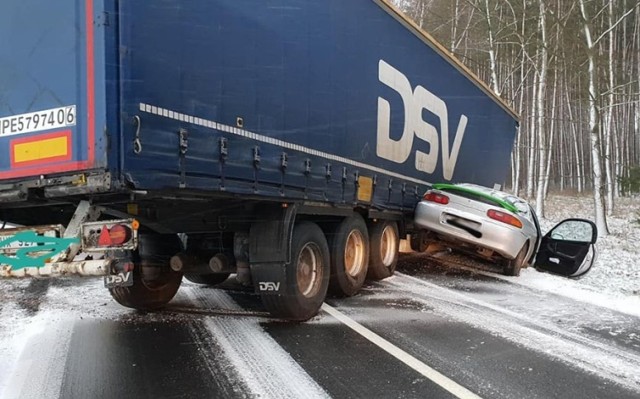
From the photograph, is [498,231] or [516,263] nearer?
[498,231]

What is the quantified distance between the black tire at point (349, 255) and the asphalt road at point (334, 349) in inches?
8.5

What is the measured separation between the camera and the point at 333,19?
20.8 ft

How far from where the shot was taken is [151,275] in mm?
6148

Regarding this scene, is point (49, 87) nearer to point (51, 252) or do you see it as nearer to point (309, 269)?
point (51, 252)

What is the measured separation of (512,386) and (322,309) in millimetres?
2934

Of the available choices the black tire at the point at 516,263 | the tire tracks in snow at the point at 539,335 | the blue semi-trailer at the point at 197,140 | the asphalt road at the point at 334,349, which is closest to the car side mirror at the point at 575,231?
the black tire at the point at 516,263

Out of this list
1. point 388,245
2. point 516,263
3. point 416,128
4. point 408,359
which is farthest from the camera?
point 416,128

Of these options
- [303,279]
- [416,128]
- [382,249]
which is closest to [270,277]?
[303,279]

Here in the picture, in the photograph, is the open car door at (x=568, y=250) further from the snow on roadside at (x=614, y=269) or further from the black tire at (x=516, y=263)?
the black tire at (x=516, y=263)

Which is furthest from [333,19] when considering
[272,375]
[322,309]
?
[272,375]

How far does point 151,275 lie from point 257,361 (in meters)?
2.22

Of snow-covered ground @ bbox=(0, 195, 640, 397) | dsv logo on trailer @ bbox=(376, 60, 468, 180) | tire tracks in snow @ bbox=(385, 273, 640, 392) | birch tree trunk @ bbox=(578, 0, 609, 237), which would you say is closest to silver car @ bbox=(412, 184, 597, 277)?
snow-covered ground @ bbox=(0, 195, 640, 397)

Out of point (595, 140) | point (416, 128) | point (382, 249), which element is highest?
point (595, 140)

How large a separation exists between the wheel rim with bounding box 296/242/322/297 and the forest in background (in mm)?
12919
